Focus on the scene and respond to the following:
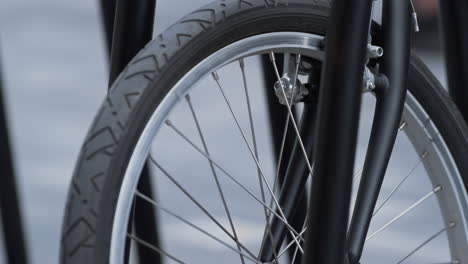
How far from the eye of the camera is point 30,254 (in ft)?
11.0

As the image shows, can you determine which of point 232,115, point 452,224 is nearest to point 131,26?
point 232,115

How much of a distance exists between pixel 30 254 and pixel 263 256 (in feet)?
7.00

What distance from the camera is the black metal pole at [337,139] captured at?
3.52ft

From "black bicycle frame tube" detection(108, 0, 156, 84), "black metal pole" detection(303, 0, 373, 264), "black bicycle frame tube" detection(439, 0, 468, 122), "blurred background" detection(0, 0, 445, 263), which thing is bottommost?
"black metal pole" detection(303, 0, 373, 264)

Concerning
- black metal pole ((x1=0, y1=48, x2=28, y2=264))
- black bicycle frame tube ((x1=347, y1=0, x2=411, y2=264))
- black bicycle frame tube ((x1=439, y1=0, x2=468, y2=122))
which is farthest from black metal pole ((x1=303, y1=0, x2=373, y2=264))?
black metal pole ((x1=0, y1=48, x2=28, y2=264))

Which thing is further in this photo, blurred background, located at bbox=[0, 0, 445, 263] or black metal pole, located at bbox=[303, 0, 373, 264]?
blurred background, located at bbox=[0, 0, 445, 263]

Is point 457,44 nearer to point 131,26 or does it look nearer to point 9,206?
point 131,26

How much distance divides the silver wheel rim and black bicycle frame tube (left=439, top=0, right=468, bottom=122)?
84cm

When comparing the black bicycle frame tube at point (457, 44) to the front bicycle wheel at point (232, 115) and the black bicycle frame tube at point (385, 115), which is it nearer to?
the front bicycle wheel at point (232, 115)

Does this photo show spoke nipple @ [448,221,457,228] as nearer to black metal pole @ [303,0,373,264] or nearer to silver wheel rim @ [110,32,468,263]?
silver wheel rim @ [110,32,468,263]

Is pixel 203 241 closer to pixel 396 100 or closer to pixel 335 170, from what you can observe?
pixel 396 100

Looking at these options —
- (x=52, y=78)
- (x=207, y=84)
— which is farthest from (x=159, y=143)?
(x=52, y=78)

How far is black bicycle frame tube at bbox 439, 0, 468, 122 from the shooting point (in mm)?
2314

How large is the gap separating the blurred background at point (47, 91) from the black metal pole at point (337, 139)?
2.21 meters
